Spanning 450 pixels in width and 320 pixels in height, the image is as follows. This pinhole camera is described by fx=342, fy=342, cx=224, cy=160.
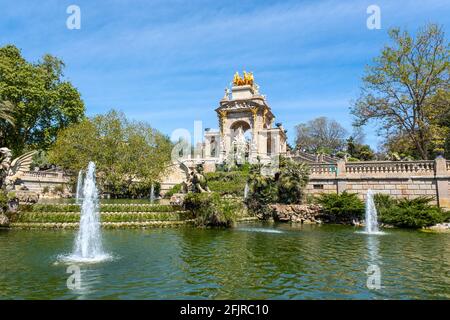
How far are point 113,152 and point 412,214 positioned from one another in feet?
92.4

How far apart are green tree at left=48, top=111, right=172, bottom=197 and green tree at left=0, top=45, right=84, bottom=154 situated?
127 inches

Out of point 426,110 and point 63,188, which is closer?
point 426,110

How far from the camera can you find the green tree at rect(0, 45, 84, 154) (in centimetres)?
3400

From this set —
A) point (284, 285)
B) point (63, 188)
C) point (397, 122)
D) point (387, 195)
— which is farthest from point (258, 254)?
point (63, 188)

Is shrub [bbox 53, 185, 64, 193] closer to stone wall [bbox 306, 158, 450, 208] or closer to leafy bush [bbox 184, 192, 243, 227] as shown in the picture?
leafy bush [bbox 184, 192, 243, 227]

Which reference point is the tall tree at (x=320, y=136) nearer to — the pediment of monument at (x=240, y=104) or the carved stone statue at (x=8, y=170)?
the pediment of monument at (x=240, y=104)

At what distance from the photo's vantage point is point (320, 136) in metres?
82.9

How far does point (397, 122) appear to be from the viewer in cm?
2597

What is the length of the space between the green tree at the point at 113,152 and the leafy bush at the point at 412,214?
24.2 m

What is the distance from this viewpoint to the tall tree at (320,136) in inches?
3174

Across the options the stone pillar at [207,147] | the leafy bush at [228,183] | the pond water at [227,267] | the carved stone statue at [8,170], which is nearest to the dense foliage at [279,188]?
the leafy bush at [228,183]
